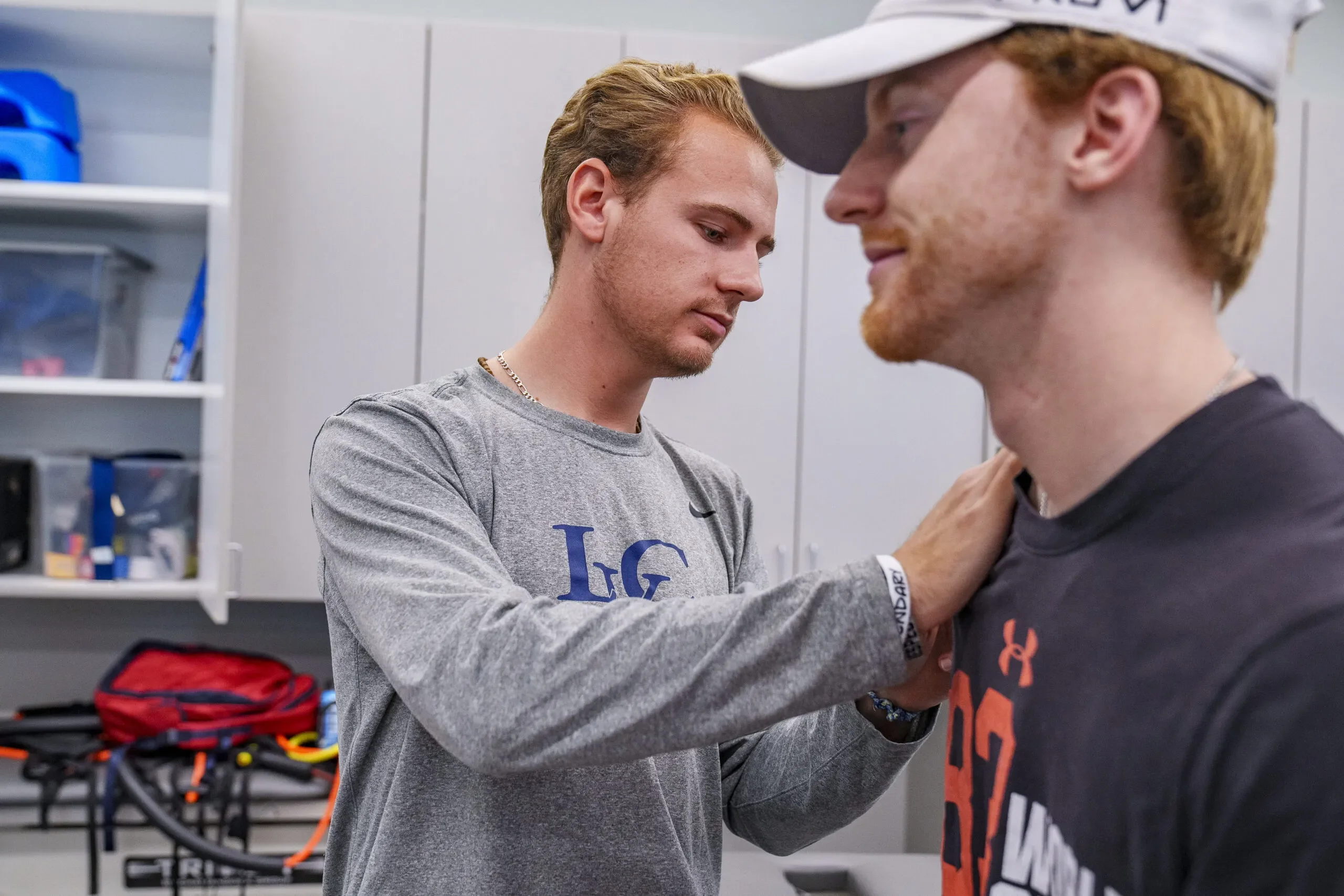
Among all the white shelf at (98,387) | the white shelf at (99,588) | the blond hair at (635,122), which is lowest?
the white shelf at (99,588)

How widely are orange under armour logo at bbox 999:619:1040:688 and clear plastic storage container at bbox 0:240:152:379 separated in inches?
87.1

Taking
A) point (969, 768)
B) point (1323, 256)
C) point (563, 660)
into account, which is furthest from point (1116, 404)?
point (1323, 256)

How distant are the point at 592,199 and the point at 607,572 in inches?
17.1

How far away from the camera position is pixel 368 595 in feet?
2.80

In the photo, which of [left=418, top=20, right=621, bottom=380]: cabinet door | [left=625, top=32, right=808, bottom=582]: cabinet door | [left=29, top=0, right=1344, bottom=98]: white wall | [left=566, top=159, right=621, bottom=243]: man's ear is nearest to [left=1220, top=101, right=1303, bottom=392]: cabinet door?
[left=29, top=0, right=1344, bottom=98]: white wall

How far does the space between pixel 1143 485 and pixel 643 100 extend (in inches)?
30.1

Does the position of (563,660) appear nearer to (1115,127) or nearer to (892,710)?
(892,710)

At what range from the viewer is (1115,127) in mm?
600

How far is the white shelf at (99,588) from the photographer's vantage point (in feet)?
7.11

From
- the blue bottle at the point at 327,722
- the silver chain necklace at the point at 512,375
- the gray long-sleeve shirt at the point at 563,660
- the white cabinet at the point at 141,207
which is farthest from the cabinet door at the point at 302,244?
the gray long-sleeve shirt at the point at 563,660

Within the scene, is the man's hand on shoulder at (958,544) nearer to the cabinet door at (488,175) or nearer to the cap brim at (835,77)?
the cap brim at (835,77)

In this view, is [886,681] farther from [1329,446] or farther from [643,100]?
[643,100]

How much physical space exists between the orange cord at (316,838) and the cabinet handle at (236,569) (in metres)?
0.49

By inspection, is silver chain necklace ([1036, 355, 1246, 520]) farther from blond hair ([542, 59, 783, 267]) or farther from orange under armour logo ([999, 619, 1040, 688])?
blond hair ([542, 59, 783, 267])
